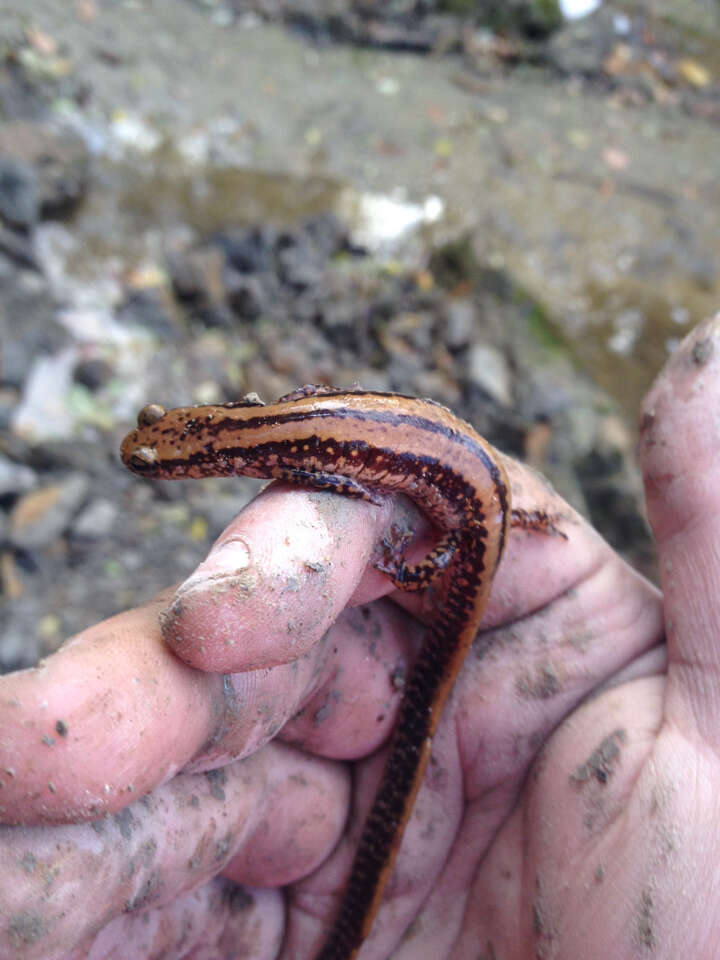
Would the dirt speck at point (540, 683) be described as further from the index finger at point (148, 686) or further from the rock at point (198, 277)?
the rock at point (198, 277)

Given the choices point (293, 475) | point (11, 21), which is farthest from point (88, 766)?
point (11, 21)

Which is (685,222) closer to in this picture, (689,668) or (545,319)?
(545,319)

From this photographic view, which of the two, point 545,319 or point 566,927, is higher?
point 566,927

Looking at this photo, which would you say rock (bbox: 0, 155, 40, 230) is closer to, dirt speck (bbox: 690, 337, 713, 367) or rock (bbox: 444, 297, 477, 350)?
rock (bbox: 444, 297, 477, 350)

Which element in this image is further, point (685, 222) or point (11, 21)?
point (685, 222)

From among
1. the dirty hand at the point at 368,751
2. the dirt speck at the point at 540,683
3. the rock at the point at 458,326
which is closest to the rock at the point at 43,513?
the dirty hand at the point at 368,751

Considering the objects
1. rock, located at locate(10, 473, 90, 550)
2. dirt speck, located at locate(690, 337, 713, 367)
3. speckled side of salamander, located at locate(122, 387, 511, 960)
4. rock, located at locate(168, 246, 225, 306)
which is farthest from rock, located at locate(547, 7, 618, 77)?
speckled side of salamander, located at locate(122, 387, 511, 960)

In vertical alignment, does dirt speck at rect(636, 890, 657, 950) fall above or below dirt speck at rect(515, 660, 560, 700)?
above
